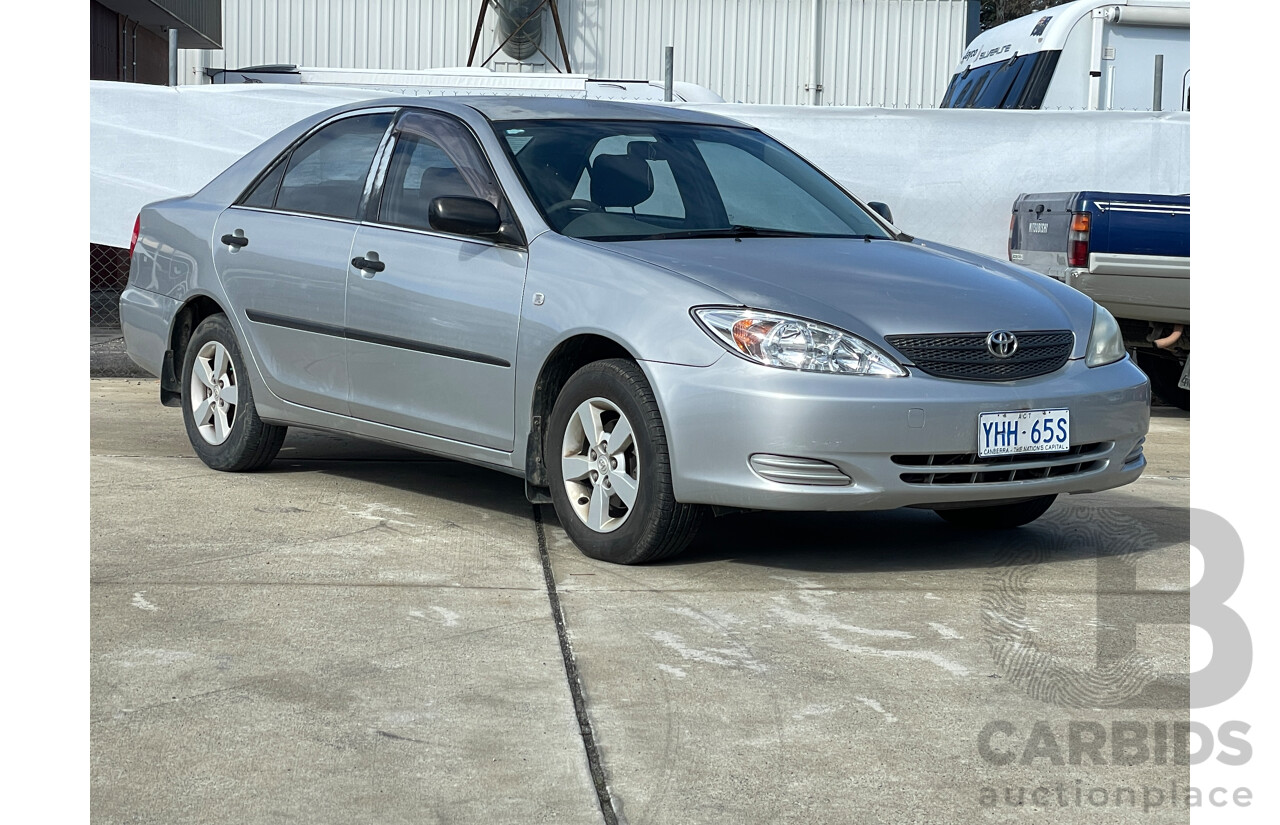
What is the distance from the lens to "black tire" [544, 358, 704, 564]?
16.6 feet

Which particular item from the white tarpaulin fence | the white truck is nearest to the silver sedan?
the white tarpaulin fence

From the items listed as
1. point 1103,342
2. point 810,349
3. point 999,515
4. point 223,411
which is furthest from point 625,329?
point 223,411

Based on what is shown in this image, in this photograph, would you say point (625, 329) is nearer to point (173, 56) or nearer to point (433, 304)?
A: point (433, 304)

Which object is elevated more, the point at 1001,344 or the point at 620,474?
the point at 1001,344

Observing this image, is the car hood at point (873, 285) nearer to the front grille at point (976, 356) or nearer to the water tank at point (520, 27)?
the front grille at point (976, 356)

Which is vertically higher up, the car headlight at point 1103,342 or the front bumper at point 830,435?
the car headlight at point 1103,342

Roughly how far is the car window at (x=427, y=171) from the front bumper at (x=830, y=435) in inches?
51.7

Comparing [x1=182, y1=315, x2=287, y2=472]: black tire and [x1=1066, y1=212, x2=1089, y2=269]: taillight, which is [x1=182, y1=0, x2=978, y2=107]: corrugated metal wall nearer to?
[x1=1066, y1=212, x2=1089, y2=269]: taillight

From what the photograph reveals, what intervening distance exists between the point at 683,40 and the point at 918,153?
604 inches

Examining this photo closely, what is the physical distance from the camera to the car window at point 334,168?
6.35m

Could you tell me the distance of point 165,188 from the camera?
10.9m

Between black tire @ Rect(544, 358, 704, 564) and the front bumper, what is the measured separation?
8cm

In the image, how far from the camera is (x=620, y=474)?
5.22 m

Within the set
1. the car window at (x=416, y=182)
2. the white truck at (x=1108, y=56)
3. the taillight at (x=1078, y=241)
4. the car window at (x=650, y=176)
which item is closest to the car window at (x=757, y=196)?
the car window at (x=650, y=176)
